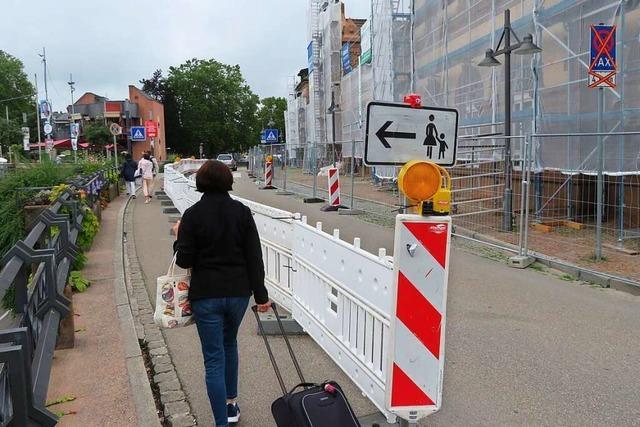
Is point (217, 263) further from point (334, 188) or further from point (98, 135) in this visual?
point (98, 135)

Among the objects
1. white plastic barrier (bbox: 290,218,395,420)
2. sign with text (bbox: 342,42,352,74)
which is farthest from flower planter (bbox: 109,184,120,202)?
sign with text (bbox: 342,42,352,74)

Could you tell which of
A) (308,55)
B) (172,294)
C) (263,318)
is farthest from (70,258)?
(308,55)

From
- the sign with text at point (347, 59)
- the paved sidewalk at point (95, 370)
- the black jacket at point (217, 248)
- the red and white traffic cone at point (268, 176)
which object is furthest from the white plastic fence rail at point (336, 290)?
the sign with text at point (347, 59)

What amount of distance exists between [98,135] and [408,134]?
226 feet

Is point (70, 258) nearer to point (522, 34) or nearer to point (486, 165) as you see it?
point (486, 165)

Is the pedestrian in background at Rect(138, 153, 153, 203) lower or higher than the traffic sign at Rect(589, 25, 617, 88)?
lower

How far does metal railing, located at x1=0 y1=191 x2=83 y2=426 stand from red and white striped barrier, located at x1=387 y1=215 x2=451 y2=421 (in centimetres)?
190

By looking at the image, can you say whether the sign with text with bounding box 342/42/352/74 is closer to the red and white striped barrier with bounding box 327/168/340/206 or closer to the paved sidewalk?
the red and white striped barrier with bounding box 327/168/340/206

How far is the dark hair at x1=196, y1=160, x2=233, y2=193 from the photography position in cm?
362

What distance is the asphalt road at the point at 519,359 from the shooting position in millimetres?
4105

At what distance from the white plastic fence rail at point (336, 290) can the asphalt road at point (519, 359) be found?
0.34 m

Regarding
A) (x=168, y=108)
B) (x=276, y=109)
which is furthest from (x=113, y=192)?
(x=276, y=109)

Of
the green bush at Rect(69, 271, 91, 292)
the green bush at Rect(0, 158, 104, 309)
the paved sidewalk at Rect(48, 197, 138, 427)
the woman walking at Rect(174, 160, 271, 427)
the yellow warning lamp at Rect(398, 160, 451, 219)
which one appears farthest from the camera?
the green bush at Rect(0, 158, 104, 309)

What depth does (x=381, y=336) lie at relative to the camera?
3699 mm
